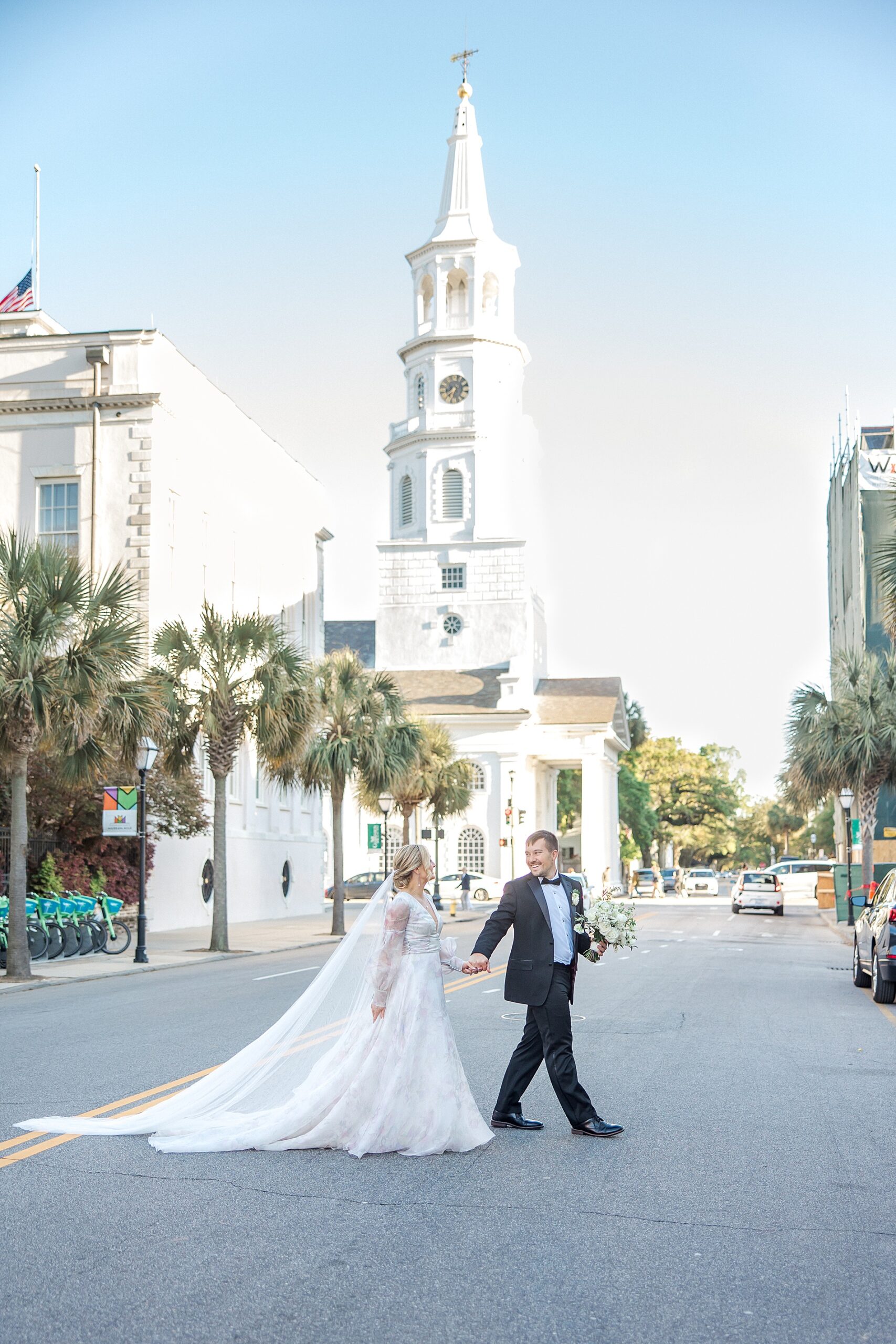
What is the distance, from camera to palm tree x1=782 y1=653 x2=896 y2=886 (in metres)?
40.8

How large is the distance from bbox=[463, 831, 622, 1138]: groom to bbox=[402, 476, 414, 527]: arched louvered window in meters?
73.9

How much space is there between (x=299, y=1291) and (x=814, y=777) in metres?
38.4

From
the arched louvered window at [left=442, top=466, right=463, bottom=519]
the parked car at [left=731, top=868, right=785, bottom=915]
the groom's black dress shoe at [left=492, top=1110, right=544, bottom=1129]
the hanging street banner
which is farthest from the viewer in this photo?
the arched louvered window at [left=442, top=466, right=463, bottom=519]

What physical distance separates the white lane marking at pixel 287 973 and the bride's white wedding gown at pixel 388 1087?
45.3 feet

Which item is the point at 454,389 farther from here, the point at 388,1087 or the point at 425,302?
the point at 388,1087

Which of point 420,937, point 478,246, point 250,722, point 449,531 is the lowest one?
point 420,937

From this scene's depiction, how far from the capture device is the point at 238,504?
43.6 metres

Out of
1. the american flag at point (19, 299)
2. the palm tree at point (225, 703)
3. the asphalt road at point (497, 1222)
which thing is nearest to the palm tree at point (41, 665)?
the palm tree at point (225, 703)

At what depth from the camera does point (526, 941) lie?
339 inches

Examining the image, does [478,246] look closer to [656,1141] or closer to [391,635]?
[391,635]

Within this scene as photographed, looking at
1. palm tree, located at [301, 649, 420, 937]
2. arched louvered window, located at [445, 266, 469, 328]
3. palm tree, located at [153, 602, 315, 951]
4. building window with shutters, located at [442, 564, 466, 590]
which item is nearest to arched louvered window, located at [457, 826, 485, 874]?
building window with shutters, located at [442, 564, 466, 590]

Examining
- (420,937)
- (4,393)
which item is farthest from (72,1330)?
(4,393)

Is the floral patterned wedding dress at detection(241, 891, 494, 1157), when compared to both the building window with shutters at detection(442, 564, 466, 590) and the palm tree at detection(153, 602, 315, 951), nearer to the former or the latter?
A: the palm tree at detection(153, 602, 315, 951)

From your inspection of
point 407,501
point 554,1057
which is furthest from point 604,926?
point 407,501
